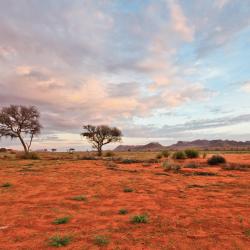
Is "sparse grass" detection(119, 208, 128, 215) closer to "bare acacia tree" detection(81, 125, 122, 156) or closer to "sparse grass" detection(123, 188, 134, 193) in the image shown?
"sparse grass" detection(123, 188, 134, 193)

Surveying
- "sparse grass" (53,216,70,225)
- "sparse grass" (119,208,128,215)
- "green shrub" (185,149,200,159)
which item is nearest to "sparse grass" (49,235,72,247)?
"sparse grass" (53,216,70,225)

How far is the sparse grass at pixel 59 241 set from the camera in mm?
5551

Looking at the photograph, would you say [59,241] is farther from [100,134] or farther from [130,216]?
[100,134]

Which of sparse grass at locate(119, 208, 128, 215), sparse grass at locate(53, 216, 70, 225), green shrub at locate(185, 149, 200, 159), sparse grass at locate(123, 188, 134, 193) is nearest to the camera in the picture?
sparse grass at locate(53, 216, 70, 225)

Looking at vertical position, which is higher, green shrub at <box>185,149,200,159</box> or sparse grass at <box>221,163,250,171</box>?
green shrub at <box>185,149,200,159</box>

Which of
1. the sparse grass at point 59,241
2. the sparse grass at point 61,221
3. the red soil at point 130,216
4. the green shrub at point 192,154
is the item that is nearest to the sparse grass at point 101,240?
the red soil at point 130,216

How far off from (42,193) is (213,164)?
19.4m

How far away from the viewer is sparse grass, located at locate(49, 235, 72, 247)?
18.2 feet

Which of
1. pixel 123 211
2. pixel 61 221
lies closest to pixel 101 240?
pixel 61 221

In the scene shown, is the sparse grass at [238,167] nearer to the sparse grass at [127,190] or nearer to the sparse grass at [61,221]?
the sparse grass at [127,190]

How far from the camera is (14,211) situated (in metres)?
8.42

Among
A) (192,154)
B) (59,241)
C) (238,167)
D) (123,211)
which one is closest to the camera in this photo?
(59,241)

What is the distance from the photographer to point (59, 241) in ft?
18.7

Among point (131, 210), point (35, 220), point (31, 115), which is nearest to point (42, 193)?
point (35, 220)
